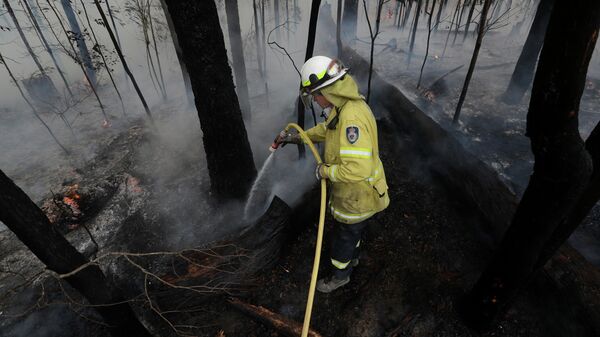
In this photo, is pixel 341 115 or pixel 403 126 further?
pixel 403 126

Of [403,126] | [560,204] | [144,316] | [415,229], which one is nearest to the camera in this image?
[560,204]

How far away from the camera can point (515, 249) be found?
2318 mm

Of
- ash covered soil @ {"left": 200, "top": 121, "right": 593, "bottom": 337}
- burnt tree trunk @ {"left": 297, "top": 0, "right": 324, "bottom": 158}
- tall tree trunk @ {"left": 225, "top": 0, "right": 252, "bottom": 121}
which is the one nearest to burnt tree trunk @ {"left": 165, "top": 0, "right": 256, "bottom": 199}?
burnt tree trunk @ {"left": 297, "top": 0, "right": 324, "bottom": 158}

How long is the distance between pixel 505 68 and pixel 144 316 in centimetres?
1346

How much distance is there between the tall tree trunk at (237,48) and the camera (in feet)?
25.0

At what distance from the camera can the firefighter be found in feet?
8.82

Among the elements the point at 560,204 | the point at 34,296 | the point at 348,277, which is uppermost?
the point at 560,204

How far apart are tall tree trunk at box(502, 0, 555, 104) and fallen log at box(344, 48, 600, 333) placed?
4.15 m

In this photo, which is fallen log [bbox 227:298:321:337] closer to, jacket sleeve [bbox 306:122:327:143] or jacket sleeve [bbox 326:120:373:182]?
jacket sleeve [bbox 326:120:373:182]

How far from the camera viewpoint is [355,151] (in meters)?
2.66

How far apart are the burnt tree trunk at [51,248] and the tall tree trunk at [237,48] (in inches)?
213

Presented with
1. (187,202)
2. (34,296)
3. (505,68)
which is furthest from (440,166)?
(505,68)

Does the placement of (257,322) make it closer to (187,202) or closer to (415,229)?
(415,229)

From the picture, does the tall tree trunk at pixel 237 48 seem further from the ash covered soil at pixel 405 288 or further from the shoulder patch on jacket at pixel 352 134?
the shoulder patch on jacket at pixel 352 134
